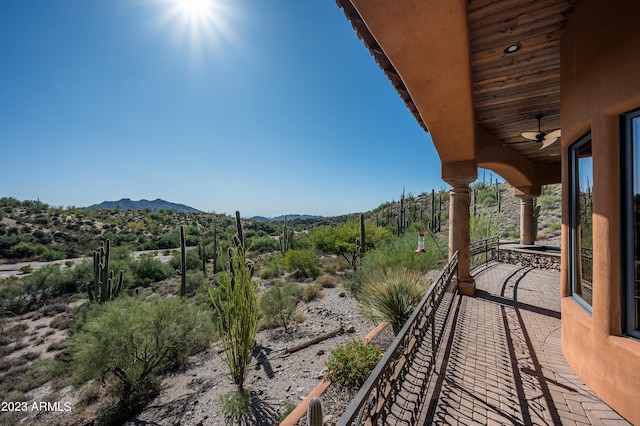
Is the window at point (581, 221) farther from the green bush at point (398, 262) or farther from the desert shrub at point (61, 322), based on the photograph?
the desert shrub at point (61, 322)

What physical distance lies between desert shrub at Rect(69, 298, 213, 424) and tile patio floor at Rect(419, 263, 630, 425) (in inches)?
265

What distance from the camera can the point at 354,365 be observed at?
4.40 meters

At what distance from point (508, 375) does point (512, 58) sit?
4086 millimetres

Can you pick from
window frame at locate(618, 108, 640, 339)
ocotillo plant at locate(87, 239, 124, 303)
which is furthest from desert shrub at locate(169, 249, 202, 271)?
window frame at locate(618, 108, 640, 339)

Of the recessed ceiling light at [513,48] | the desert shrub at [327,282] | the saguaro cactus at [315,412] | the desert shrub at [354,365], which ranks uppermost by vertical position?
the recessed ceiling light at [513,48]

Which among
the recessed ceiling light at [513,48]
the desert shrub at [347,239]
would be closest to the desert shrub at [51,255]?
the desert shrub at [347,239]

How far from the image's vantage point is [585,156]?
9.53 ft

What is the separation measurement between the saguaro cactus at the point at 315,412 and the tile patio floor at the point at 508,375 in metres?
1.42

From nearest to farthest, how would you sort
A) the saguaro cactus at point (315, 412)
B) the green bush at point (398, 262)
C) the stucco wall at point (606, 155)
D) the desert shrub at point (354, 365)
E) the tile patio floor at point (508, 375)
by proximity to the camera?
the saguaro cactus at point (315, 412)
the stucco wall at point (606, 155)
the tile patio floor at point (508, 375)
the desert shrub at point (354, 365)
the green bush at point (398, 262)

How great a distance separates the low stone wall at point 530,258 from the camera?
8.87m

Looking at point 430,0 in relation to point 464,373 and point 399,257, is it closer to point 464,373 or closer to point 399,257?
point 464,373

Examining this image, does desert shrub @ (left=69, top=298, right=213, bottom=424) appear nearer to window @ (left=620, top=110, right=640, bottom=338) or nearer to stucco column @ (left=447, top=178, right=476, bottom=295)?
stucco column @ (left=447, top=178, right=476, bottom=295)

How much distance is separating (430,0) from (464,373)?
13.0ft

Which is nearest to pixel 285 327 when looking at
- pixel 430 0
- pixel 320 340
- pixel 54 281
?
pixel 320 340
